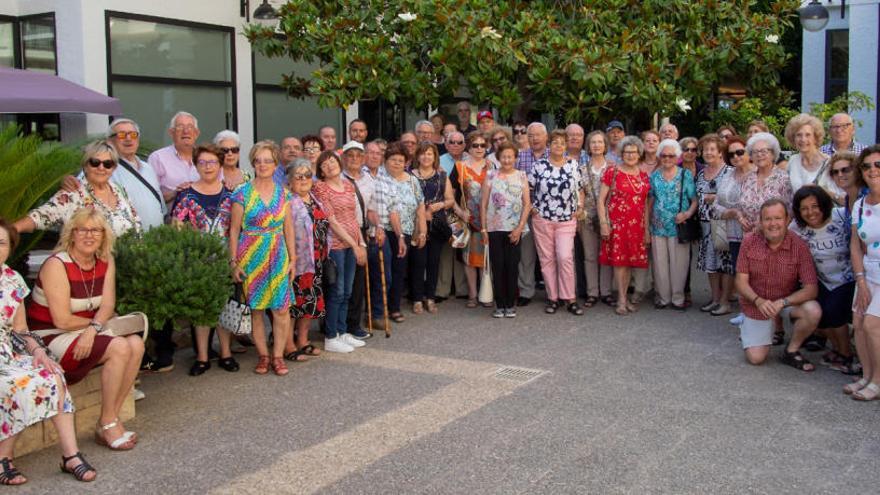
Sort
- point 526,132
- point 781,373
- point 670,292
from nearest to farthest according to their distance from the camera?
point 781,373 < point 670,292 < point 526,132

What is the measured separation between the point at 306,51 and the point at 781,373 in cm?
703

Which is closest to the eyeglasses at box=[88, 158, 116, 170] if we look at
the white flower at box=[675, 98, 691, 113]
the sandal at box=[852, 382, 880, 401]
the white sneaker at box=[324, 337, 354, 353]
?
the white sneaker at box=[324, 337, 354, 353]

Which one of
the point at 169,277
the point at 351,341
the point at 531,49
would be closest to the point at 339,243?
the point at 351,341

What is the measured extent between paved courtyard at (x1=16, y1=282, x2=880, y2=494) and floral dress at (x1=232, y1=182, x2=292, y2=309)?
63 cm

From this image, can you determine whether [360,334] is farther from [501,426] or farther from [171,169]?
[501,426]

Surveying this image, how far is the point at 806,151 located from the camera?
7930mm

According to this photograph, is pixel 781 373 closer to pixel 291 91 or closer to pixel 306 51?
pixel 306 51

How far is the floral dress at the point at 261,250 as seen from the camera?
6836mm

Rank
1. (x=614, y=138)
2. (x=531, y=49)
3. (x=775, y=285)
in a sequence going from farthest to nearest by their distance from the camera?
(x=531, y=49) → (x=614, y=138) → (x=775, y=285)

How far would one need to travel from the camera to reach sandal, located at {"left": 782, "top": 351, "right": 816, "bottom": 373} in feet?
22.8

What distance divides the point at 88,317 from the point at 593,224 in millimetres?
5441

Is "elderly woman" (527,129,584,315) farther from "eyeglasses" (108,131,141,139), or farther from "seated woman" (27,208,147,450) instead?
"seated woman" (27,208,147,450)

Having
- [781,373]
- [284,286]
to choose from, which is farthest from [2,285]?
[781,373]

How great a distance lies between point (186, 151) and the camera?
760 cm
